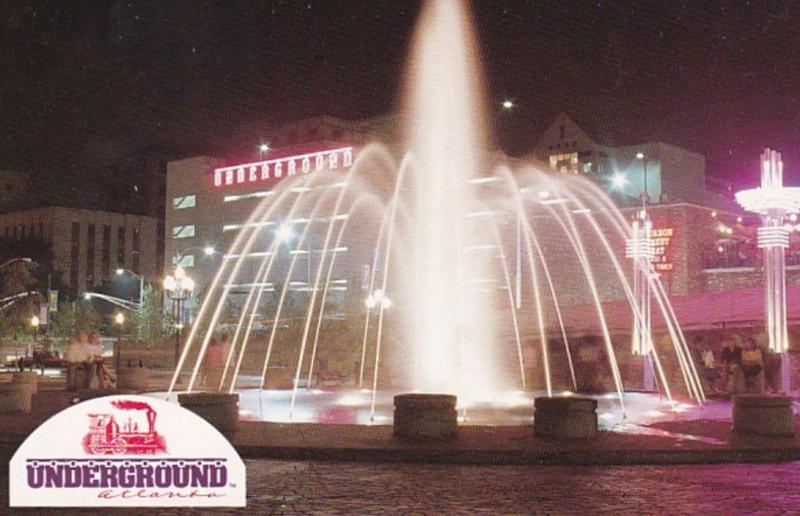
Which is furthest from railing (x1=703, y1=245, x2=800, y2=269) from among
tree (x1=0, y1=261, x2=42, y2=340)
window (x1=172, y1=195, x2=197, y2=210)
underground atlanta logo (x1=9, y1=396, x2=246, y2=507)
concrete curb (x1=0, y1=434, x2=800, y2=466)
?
window (x1=172, y1=195, x2=197, y2=210)

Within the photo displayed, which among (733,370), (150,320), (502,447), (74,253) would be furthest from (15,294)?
(74,253)

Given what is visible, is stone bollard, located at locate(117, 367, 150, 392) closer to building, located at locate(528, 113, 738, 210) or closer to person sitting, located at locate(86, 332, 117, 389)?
person sitting, located at locate(86, 332, 117, 389)

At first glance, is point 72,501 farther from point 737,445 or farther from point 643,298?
point 643,298

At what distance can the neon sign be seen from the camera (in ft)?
313

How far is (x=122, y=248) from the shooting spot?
13800 cm

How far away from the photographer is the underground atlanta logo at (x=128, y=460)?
6.48 metres

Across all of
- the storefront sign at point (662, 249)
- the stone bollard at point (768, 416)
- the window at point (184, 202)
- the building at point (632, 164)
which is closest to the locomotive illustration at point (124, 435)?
the stone bollard at point (768, 416)

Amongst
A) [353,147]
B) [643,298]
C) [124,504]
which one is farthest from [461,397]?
[353,147]

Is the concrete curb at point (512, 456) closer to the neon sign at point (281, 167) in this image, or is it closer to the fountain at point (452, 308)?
the fountain at point (452, 308)

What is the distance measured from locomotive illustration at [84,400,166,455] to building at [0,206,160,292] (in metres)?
127

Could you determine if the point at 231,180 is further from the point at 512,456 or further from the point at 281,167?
the point at 512,456

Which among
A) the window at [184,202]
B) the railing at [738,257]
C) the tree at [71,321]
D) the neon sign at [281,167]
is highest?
the neon sign at [281,167]

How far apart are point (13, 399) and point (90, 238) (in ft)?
390

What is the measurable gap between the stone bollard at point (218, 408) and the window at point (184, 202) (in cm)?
9674
